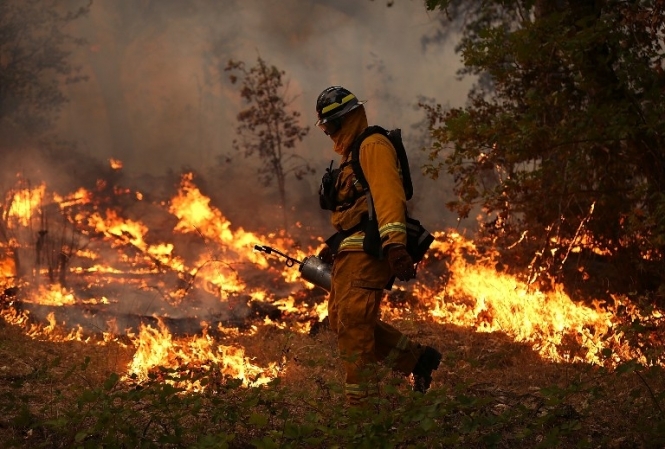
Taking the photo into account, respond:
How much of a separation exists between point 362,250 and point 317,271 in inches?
26.9

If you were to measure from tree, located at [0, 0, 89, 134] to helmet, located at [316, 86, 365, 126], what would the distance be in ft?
44.7

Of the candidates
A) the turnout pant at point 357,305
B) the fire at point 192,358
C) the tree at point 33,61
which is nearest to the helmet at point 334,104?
the turnout pant at point 357,305

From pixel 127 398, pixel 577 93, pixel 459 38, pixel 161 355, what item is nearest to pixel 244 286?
pixel 161 355

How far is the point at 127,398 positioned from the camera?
3414mm

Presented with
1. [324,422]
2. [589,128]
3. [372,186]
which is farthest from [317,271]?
[589,128]

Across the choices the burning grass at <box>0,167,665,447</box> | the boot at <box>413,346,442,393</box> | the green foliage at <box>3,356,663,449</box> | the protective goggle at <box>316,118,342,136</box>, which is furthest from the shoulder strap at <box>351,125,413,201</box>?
the green foliage at <box>3,356,663,449</box>

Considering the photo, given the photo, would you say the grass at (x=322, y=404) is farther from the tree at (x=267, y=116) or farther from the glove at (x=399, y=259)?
the tree at (x=267, y=116)

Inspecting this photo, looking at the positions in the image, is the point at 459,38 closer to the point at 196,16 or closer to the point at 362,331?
the point at 196,16

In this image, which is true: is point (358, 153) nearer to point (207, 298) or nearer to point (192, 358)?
point (192, 358)

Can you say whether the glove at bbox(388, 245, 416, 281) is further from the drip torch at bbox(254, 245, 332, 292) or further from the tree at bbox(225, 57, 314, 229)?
the tree at bbox(225, 57, 314, 229)

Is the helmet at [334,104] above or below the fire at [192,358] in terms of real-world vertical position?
above

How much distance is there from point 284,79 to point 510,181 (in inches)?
441

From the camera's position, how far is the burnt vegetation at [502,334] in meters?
3.53

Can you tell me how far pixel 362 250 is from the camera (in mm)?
4391
